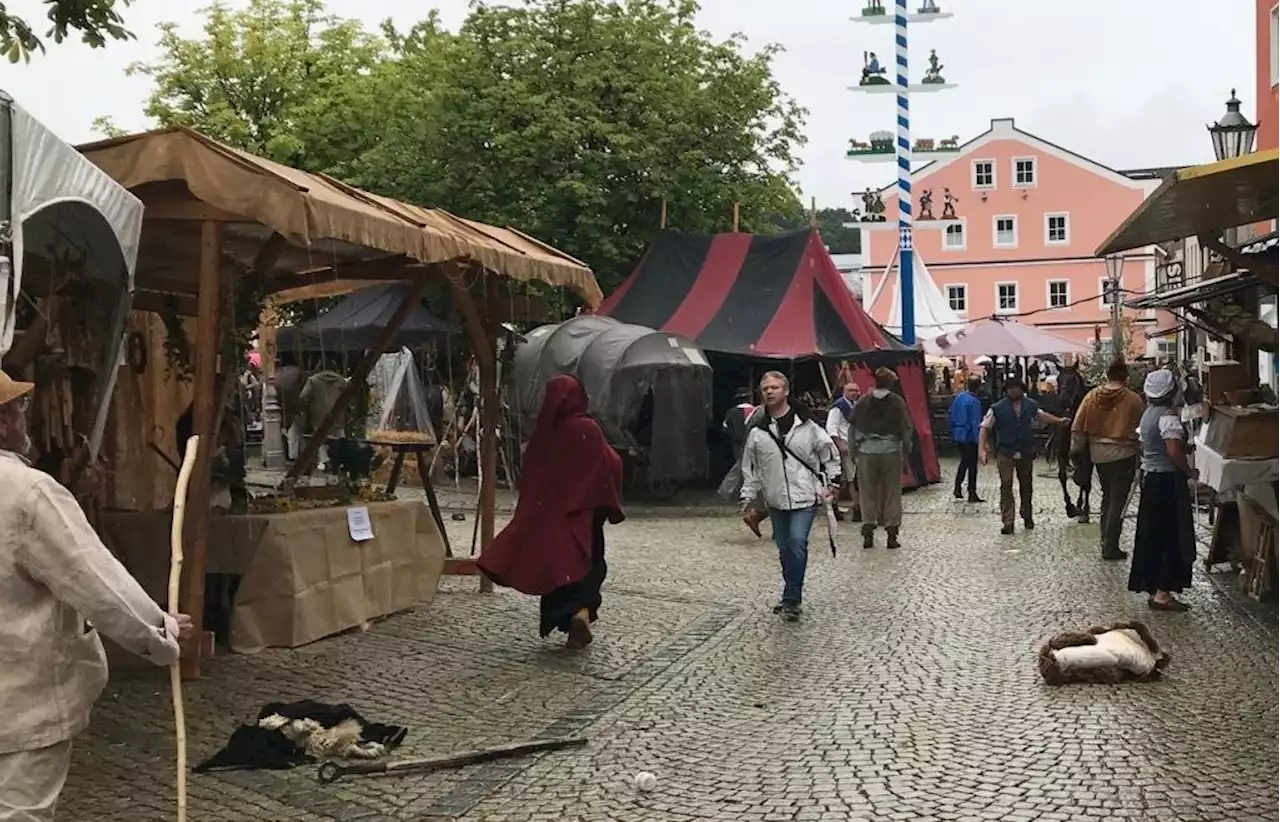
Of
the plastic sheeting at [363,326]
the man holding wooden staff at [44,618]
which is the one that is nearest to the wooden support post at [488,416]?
the man holding wooden staff at [44,618]

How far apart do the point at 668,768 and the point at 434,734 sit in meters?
1.27

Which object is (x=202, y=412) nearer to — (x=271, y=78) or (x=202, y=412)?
(x=202, y=412)

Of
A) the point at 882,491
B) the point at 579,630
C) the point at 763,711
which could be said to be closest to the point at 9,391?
the point at 763,711

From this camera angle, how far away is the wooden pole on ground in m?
7.66

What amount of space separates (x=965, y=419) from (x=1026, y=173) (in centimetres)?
4549

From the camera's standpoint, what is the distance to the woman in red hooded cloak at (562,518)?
853 centimetres

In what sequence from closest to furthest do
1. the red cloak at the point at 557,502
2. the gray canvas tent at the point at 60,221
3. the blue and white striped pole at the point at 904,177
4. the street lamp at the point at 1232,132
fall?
1. the gray canvas tent at the point at 60,221
2. the red cloak at the point at 557,502
3. the street lamp at the point at 1232,132
4. the blue and white striped pole at the point at 904,177

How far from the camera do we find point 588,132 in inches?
971

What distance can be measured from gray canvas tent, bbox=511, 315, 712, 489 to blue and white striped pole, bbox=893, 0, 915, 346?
6829 millimetres

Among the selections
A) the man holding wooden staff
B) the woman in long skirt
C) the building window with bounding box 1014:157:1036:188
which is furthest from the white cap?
the building window with bounding box 1014:157:1036:188

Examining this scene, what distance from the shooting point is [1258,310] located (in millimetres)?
12625

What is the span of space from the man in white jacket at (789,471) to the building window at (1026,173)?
53.7 meters

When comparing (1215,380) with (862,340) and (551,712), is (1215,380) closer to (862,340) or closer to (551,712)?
(551,712)

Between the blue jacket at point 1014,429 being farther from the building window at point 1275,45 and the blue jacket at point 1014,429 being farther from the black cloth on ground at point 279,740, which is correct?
the black cloth on ground at point 279,740
